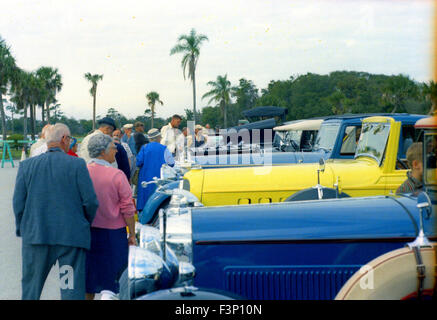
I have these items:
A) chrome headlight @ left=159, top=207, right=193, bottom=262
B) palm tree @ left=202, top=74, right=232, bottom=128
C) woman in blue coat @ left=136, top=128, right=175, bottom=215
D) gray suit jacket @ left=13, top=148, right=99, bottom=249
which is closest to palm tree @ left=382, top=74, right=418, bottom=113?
palm tree @ left=202, top=74, right=232, bottom=128

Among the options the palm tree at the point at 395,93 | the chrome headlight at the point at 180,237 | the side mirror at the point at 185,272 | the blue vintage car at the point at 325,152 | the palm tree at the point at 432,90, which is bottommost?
the side mirror at the point at 185,272

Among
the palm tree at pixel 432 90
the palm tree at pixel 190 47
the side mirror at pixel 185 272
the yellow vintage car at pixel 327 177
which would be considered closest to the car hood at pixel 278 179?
the yellow vintage car at pixel 327 177

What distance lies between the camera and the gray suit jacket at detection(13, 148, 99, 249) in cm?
365

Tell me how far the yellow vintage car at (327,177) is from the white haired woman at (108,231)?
1.74 meters

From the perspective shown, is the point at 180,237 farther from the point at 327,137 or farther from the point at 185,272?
the point at 327,137

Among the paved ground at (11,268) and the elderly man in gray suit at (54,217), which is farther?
the paved ground at (11,268)

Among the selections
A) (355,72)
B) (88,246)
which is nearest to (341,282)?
(88,246)

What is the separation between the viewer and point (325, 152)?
7766mm

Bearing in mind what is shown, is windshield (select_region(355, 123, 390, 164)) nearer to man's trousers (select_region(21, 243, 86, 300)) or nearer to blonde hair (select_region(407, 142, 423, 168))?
blonde hair (select_region(407, 142, 423, 168))

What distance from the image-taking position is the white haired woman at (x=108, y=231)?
404 cm

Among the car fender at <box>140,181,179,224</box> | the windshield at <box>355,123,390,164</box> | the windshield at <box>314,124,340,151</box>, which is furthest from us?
the windshield at <box>314,124,340,151</box>

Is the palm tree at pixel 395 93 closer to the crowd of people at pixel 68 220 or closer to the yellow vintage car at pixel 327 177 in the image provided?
the yellow vintage car at pixel 327 177

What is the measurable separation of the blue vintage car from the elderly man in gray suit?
92 cm

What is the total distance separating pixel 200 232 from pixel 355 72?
75.5m
